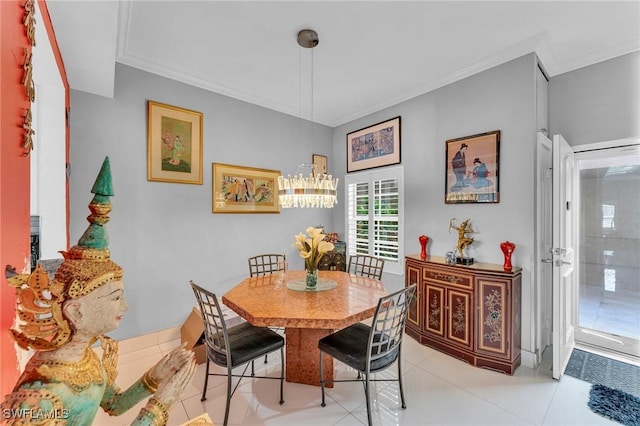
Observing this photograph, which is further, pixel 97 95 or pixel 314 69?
pixel 314 69

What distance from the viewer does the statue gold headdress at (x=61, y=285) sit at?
647 millimetres

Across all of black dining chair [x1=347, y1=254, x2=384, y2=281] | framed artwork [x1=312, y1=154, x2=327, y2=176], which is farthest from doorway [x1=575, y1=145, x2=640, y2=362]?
framed artwork [x1=312, y1=154, x2=327, y2=176]

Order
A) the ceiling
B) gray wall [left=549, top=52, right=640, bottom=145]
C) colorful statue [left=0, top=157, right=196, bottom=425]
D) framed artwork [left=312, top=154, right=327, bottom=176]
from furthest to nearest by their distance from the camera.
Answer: framed artwork [left=312, top=154, right=327, bottom=176] < gray wall [left=549, top=52, right=640, bottom=145] < the ceiling < colorful statue [left=0, top=157, right=196, bottom=425]

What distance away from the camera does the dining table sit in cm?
171

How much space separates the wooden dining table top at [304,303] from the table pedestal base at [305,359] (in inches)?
15.3

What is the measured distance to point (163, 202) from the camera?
2908 millimetres

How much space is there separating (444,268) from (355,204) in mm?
1856

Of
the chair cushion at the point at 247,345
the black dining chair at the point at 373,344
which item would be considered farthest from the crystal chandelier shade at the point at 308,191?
the chair cushion at the point at 247,345

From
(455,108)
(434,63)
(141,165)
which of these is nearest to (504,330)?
(455,108)

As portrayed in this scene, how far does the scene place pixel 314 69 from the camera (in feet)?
9.59

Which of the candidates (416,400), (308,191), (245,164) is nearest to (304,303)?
(308,191)

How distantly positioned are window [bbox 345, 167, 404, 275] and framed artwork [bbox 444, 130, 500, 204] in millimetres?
700

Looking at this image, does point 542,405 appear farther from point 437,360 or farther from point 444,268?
point 444,268

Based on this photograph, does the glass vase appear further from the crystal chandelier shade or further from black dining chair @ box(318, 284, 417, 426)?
the crystal chandelier shade
